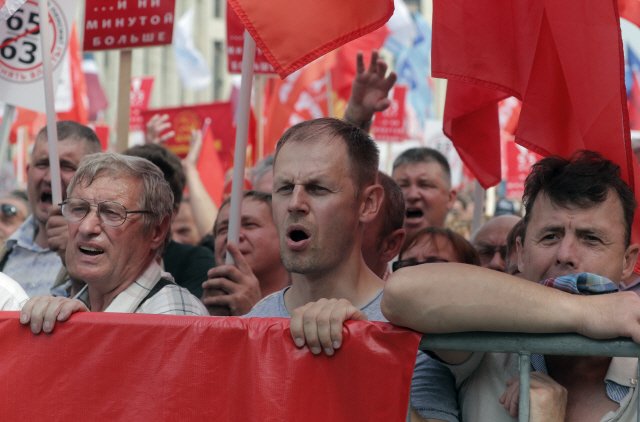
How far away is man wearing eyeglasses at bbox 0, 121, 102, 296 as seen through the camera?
389cm

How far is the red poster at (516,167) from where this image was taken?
11.4 metres

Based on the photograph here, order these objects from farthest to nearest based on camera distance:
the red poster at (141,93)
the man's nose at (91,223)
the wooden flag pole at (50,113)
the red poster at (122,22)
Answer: the red poster at (141,93) < the red poster at (122,22) < the wooden flag pole at (50,113) < the man's nose at (91,223)

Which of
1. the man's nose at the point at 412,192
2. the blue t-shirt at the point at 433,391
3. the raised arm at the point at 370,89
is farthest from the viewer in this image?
the man's nose at the point at 412,192

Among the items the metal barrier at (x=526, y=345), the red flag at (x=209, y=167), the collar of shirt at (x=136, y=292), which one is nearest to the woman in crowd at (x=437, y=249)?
the collar of shirt at (x=136, y=292)

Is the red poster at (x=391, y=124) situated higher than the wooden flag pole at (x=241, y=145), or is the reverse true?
the red poster at (x=391, y=124)

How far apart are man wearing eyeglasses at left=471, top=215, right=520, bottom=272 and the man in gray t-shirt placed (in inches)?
75.4

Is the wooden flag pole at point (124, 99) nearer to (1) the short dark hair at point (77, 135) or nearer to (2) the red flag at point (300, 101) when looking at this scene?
(1) the short dark hair at point (77, 135)

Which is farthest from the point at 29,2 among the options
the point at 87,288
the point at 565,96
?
the point at 565,96

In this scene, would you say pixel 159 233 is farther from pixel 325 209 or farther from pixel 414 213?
pixel 414 213

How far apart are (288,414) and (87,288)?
1.43 metres

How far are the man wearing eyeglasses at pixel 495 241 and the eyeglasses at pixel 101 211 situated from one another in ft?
7.51

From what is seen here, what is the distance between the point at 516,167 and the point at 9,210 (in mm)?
7775

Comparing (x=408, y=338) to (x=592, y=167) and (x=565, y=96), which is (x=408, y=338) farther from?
(x=565, y=96)

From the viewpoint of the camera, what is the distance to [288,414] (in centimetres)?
181
